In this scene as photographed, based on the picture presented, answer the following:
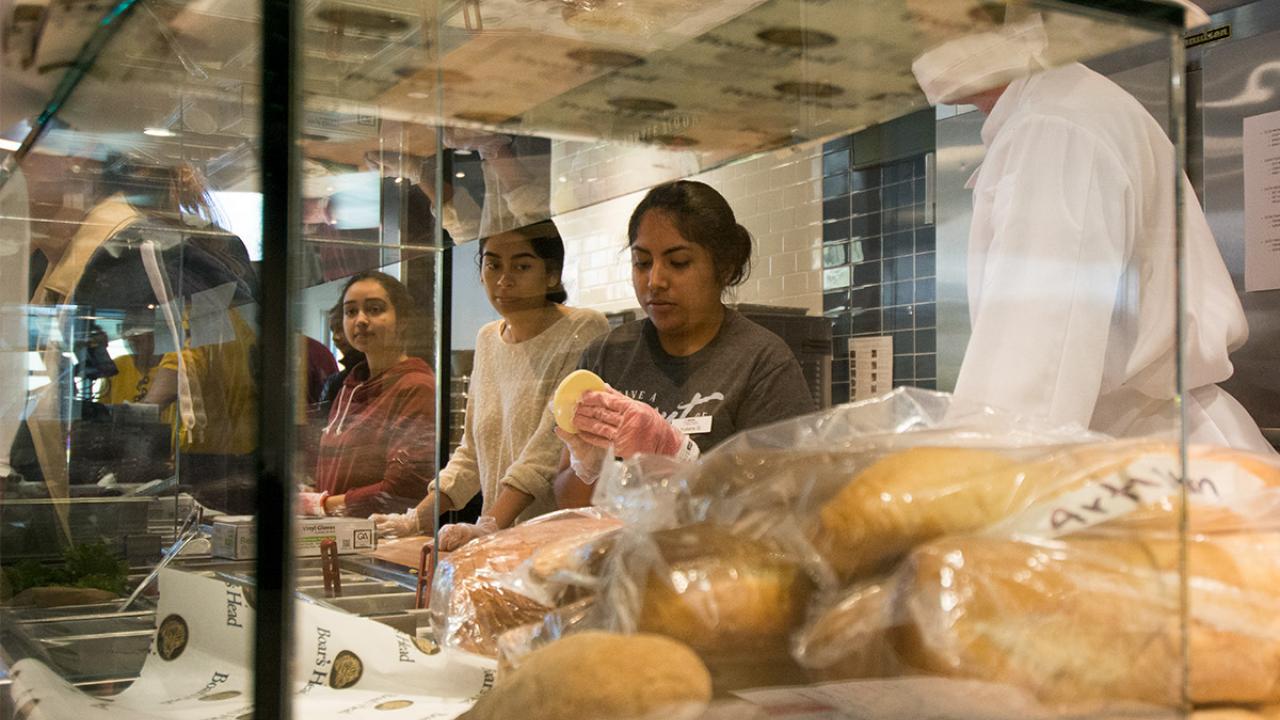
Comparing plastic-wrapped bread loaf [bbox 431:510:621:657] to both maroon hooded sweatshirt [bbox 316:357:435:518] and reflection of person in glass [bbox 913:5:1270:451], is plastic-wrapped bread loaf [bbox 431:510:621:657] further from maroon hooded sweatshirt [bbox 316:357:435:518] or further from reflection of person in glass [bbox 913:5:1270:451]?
reflection of person in glass [bbox 913:5:1270:451]

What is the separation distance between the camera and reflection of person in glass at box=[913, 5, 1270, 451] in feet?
1.84

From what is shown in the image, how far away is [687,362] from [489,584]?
0.16 m

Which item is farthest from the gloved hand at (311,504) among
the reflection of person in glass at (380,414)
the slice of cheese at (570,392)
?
the slice of cheese at (570,392)

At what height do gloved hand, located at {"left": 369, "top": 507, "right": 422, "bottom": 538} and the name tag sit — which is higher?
the name tag

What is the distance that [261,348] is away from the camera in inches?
21.7

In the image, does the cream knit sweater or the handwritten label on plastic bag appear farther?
the cream knit sweater

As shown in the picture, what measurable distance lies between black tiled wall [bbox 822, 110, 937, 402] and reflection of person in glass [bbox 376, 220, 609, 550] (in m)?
0.13

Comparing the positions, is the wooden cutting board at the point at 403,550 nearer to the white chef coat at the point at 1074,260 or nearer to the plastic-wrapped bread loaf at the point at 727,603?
the plastic-wrapped bread loaf at the point at 727,603

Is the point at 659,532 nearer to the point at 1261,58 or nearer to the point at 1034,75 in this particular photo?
the point at 1034,75

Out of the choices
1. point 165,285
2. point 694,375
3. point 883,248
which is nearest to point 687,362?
point 694,375

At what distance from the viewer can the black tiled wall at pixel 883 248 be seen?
610mm

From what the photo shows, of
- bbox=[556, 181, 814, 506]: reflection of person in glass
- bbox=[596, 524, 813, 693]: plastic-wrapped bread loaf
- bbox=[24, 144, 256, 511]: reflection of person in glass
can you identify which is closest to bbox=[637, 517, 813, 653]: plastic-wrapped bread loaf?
bbox=[596, 524, 813, 693]: plastic-wrapped bread loaf

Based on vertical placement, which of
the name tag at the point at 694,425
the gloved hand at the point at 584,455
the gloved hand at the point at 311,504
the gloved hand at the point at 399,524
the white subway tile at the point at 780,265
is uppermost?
the white subway tile at the point at 780,265

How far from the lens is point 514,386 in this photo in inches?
25.1
